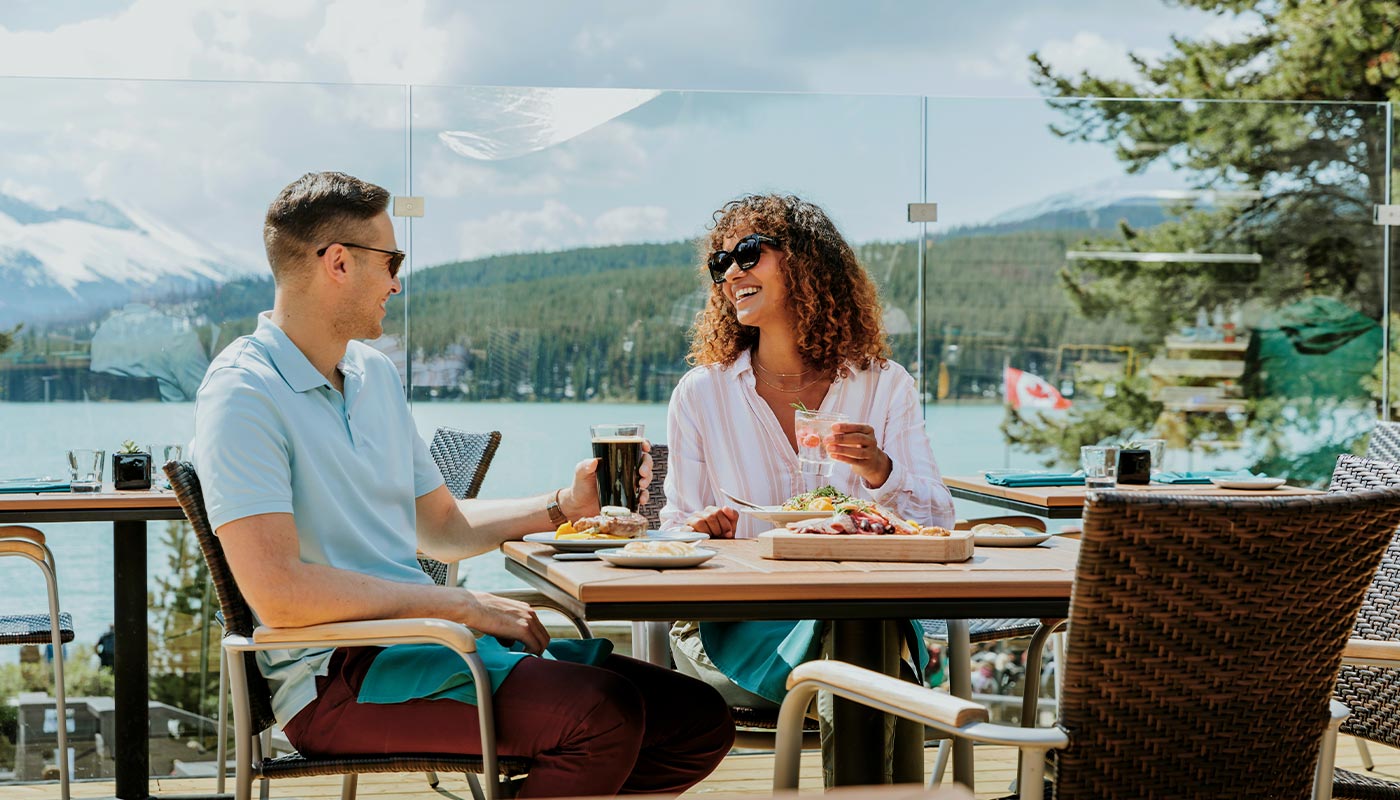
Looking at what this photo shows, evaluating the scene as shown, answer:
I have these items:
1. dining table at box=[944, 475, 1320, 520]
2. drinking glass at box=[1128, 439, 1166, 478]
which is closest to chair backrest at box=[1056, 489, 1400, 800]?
dining table at box=[944, 475, 1320, 520]

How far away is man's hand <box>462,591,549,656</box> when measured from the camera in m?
2.25

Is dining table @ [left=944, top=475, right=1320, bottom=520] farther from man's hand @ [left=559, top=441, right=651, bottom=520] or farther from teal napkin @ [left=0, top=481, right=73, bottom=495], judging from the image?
teal napkin @ [left=0, top=481, right=73, bottom=495]

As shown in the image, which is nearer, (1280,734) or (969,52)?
(1280,734)

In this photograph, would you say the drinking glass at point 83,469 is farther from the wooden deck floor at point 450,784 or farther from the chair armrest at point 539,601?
the chair armrest at point 539,601

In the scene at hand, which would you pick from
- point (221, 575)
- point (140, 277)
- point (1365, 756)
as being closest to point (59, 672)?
point (140, 277)

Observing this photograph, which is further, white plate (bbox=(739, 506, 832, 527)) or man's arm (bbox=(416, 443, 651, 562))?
man's arm (bbox=(416, 443, 651, 562))

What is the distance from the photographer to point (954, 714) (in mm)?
1537

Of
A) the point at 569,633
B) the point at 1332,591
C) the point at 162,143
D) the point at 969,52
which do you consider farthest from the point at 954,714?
the point at 969,52

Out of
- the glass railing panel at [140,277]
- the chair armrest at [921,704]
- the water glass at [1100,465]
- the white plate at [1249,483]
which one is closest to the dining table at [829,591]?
the chair armrest at [921,704]

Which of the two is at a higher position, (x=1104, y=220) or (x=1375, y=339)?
(x=1104, y=220)

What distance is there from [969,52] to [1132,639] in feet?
80.0

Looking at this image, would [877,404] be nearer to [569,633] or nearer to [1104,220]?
[569,633]

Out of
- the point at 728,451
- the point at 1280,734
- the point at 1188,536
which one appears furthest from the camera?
the point at 728,451

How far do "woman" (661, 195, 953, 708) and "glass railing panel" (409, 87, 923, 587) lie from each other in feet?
5.49
